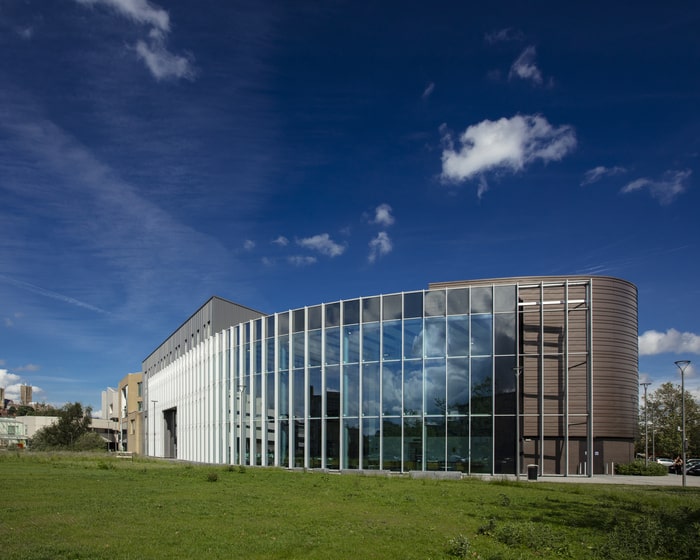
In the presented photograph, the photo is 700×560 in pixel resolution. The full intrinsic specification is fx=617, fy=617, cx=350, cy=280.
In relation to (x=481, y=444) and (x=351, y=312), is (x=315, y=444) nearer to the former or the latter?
(x=351, y=312)

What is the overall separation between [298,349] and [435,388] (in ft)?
39.0

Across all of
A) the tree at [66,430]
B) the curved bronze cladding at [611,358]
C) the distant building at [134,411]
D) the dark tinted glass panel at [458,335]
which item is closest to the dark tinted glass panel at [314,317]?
the dark tinted glass panel at [458,335]

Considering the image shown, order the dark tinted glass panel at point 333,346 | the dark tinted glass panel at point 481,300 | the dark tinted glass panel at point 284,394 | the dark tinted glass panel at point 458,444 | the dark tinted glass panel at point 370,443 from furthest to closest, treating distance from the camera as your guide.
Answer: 1. the dark tinted glass panel at point 284,394
2. the dark tinted glass panel at point 333,346
3. the dark tinted glass panel at point 370,443
4. the dark tinted glass panel at point 481,300
5. the dark tinted glass panel at point 458,444

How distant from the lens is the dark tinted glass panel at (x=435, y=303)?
38.8 m

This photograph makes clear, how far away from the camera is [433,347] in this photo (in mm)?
38781

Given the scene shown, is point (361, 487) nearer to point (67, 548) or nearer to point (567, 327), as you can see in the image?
point (67, 548)

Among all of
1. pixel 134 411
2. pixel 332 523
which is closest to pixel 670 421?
pixel 332 523

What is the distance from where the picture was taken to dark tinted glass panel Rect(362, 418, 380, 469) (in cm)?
3978

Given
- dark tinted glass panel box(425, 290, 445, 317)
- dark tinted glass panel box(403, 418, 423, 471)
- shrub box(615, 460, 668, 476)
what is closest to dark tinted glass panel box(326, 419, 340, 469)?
dark tinted glass panel box(403, 418, 423, 471)

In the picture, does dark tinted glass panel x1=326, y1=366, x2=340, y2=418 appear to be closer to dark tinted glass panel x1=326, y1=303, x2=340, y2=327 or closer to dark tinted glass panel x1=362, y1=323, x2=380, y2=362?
dark tinted glass panel x1=362, y1=323, x2=380, y2=362

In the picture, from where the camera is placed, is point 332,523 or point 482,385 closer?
point 332,523

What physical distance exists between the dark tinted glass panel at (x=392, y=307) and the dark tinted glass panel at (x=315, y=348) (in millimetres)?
6012

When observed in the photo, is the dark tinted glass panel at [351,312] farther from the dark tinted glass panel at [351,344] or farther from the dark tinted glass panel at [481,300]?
the dark tinted glass panel at [481,300]

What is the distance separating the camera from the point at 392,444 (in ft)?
129
